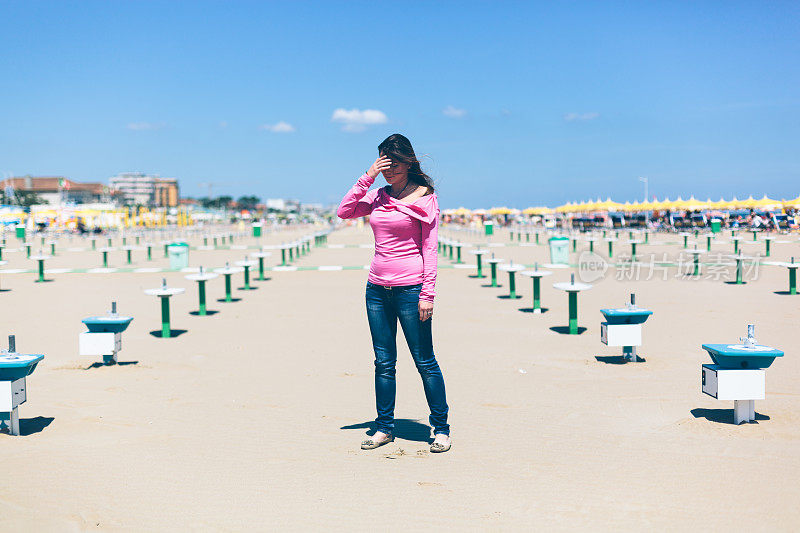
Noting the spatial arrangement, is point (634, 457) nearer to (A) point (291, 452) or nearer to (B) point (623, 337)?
(A) point (291, 452)

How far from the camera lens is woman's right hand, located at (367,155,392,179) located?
435 centimetres

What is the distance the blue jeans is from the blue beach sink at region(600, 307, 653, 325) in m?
3.16

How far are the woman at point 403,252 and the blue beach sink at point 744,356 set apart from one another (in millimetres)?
1915

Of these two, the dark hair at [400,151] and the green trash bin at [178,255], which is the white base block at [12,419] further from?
the green trash bin at [178,255]

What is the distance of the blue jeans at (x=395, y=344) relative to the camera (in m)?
4.35

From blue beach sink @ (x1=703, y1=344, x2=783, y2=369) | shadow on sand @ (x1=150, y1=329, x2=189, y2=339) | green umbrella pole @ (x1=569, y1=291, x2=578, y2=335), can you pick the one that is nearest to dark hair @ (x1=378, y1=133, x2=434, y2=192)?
blue beach sink @ (x1=703, y1=344, x2=783, y2=369)

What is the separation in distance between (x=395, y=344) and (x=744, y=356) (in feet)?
7.52

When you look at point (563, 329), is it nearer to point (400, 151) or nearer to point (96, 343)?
point (96, 343)

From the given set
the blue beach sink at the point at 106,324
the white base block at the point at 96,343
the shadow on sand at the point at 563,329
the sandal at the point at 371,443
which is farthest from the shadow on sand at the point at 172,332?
the sandal at the point at 371,443

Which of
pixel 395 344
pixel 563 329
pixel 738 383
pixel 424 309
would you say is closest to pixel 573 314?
pixel 563 329

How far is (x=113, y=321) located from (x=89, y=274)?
605 inches

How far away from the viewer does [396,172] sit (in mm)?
4371

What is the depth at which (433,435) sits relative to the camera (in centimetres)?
477

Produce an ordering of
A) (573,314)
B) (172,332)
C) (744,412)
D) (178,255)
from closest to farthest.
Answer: (744,412)
(573,314)
(172,332)
(178,255)
